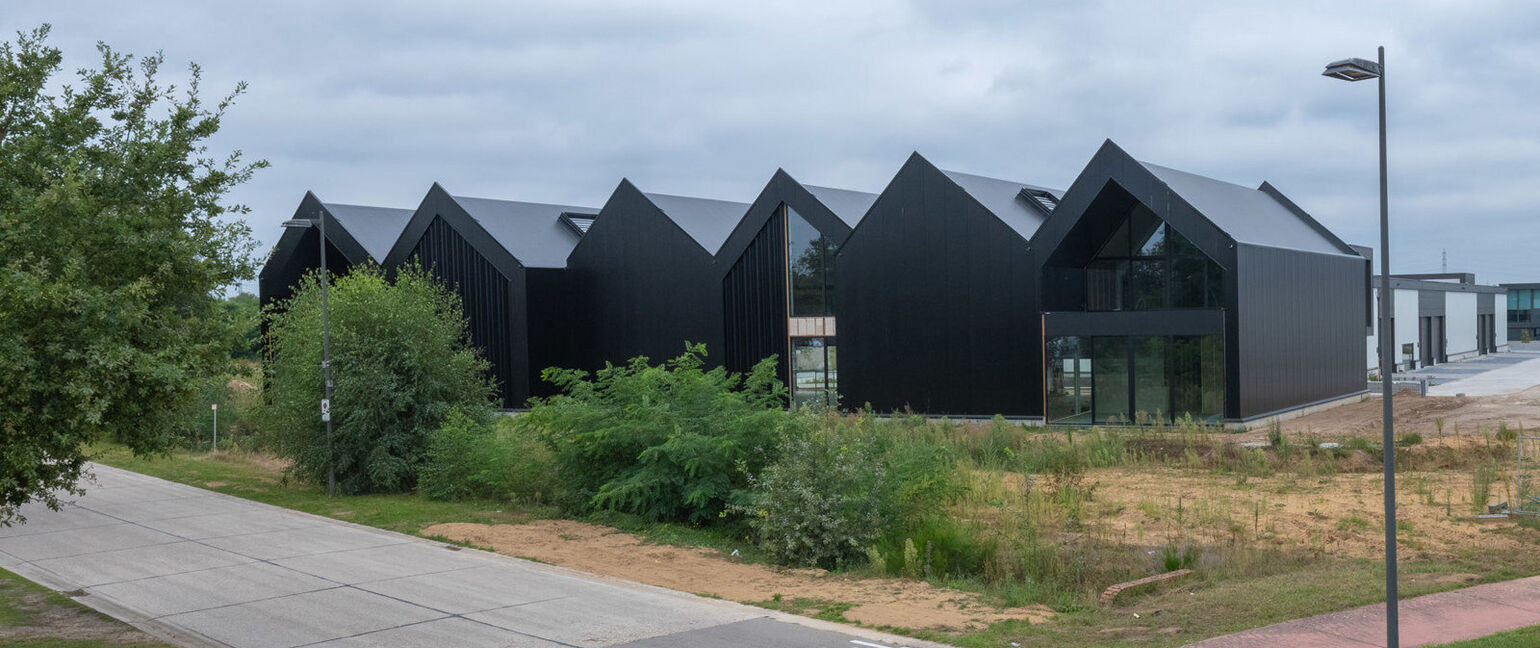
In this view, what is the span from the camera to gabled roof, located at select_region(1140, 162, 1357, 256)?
32.2 meters

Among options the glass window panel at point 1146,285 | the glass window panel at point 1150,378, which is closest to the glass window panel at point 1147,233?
the glass window panel at point 1146,285

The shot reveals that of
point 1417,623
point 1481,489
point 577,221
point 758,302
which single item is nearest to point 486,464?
point 1417,623

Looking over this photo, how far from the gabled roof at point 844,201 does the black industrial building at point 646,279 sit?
4641mm

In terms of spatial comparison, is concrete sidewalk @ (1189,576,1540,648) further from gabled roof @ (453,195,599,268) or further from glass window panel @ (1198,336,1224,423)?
gabled roof @ (453,195,599,268)

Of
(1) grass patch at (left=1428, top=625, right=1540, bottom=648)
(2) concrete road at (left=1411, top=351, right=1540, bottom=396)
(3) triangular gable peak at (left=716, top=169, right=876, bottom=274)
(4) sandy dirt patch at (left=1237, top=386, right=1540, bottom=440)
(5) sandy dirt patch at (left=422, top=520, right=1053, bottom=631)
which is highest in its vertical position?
(3) triangular gable peak at (left=716, top=169, right=876, bottom=274)

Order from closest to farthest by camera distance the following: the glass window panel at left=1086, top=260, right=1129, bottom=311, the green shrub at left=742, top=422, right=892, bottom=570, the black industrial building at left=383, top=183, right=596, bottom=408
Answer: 1. the green shrub at left=742, top=422, right=892, bottom=570
2. the glass window panel at left=1086, top=260, right=1129, bottom=311
3. the black industrial building at left=383, top=183, right=596, bottom=408

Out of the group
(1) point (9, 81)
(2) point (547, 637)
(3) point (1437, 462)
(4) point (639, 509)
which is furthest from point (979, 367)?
(1) point (9, 81)

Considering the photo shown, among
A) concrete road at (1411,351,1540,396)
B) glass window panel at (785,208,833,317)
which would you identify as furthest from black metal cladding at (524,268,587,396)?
concrete road at (1411,351,1540,396)

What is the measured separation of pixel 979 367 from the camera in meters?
34.9

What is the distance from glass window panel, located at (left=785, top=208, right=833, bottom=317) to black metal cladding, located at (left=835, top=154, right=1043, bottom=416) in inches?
47.6

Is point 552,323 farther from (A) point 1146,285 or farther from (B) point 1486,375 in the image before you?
(B) point 1486,375

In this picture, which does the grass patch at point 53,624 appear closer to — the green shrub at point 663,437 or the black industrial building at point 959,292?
the green shrub at point 663,437

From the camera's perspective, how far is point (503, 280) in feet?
144

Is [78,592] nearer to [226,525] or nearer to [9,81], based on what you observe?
[226,525]
